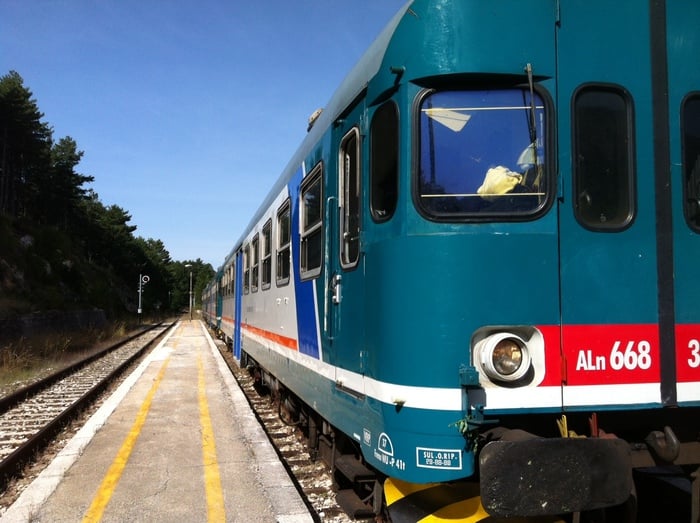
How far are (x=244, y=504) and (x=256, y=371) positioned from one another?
6.49 meters

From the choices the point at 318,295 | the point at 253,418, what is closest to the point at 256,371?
the point at 253,418

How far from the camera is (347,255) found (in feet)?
13.1

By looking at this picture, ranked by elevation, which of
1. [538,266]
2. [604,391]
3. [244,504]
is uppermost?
[538,266]

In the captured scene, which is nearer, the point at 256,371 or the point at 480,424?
the point at 480,424

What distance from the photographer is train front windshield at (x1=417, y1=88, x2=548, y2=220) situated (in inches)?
125

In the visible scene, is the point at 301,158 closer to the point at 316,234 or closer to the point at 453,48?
the point at 316,234

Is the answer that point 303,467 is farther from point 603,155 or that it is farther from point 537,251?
point 603,155

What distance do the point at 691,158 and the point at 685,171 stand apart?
0.31 feet

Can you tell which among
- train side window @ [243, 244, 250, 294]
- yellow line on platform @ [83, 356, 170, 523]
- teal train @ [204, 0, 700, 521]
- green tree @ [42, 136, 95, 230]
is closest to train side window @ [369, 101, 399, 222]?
teal train @ [204, 0, 700, 521]

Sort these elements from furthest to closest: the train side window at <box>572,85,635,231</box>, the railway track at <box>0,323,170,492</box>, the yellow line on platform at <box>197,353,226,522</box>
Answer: the railway track at <box>0,323,170,492</box> → the yellow line on platform at <box>197,353,226,522</box> → the train side window at <box>572,85,635,231</box>

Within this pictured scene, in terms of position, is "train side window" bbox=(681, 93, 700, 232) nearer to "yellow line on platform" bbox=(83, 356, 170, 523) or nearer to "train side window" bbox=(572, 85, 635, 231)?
"train side window" bbox=(572, 85, 635, 231)

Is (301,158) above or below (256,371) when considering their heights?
above

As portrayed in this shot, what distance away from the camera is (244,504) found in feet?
16.7

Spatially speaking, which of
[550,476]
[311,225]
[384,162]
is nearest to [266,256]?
[311,225]
